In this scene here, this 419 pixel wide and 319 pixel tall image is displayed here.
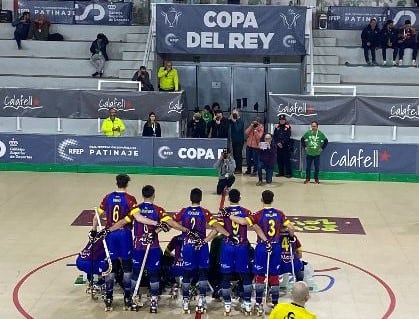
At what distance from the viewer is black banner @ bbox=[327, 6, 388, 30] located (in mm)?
29328

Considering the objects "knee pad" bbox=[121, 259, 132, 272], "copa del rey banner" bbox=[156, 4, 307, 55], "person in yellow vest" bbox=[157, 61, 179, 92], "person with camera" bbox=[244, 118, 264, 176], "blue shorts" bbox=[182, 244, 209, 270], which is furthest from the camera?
"copa del rey banner" bbox=[156, 4, 307, 55]

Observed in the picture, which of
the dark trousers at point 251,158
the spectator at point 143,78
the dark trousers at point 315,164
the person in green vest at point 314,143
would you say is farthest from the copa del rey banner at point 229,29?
the dark trousers at point 315,164

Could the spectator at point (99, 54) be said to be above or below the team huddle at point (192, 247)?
above

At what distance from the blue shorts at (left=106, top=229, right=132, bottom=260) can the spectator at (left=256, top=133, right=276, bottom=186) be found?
10.8 metres

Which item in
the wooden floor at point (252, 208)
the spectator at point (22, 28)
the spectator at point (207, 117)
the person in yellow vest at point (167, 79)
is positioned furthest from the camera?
the spectator at point (22, 28)

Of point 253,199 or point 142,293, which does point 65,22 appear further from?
point 142,293

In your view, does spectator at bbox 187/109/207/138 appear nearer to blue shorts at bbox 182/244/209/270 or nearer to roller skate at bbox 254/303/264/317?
blue shorts at bbox 182/244/209/270

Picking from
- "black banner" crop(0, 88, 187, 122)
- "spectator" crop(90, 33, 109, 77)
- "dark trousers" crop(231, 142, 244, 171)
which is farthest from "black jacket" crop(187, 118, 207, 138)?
"spectator" crop(90, 33, 109, 77)

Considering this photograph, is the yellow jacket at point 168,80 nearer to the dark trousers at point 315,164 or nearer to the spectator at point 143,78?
the spectator at point 143,78

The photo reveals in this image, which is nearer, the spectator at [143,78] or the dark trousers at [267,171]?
the dark trousers at [267,171]

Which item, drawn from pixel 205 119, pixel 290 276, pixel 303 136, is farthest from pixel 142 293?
pixel 205 119

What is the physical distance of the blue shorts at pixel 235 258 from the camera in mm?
10609

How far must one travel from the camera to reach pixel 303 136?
71.5 ft

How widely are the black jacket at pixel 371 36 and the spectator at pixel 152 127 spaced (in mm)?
9509
